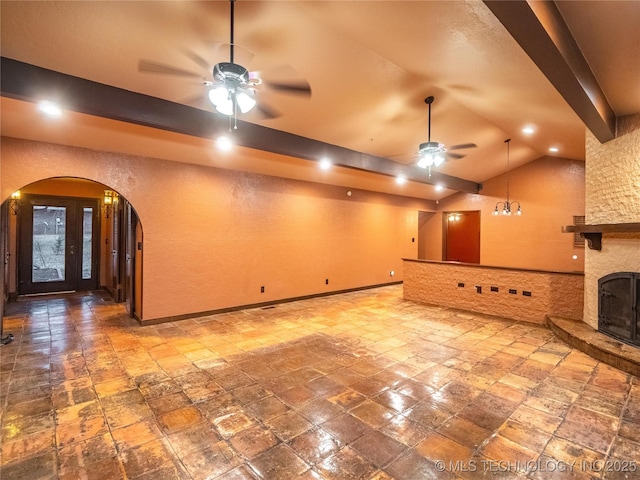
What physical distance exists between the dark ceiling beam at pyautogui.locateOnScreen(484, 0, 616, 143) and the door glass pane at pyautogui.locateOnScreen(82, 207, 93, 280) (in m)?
9.00

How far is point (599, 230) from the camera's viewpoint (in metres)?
3.97

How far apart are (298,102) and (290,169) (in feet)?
7.22

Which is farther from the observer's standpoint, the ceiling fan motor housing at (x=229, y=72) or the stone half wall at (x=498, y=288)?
the stone half wall at (x=498, y=288)

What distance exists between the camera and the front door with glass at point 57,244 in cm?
682

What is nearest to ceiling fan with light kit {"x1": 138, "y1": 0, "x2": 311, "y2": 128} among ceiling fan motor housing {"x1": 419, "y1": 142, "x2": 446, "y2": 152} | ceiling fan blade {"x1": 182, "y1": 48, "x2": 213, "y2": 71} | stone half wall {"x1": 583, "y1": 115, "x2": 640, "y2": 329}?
ceiling fan blade {"x1": 182, "y1": 48, "x2": 213, "y2": 71}

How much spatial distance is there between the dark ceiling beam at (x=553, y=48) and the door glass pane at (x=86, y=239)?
9.00 m

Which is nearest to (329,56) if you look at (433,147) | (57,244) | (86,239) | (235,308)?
(433,147)

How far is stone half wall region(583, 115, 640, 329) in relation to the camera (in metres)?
3.70

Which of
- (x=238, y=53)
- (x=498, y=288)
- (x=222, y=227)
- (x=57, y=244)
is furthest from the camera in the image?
(x=57, y=244)

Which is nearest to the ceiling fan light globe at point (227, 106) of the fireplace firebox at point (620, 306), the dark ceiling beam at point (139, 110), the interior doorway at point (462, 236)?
the dark ceiling beam at point (139, 110)

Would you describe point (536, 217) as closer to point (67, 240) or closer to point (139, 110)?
point (139, 110)

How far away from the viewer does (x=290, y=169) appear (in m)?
5.98

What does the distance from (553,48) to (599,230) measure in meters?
3.03

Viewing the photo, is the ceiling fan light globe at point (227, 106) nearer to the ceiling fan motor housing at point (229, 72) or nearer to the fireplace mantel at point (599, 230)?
the ceiling fan motor housing at point (229, 72)
